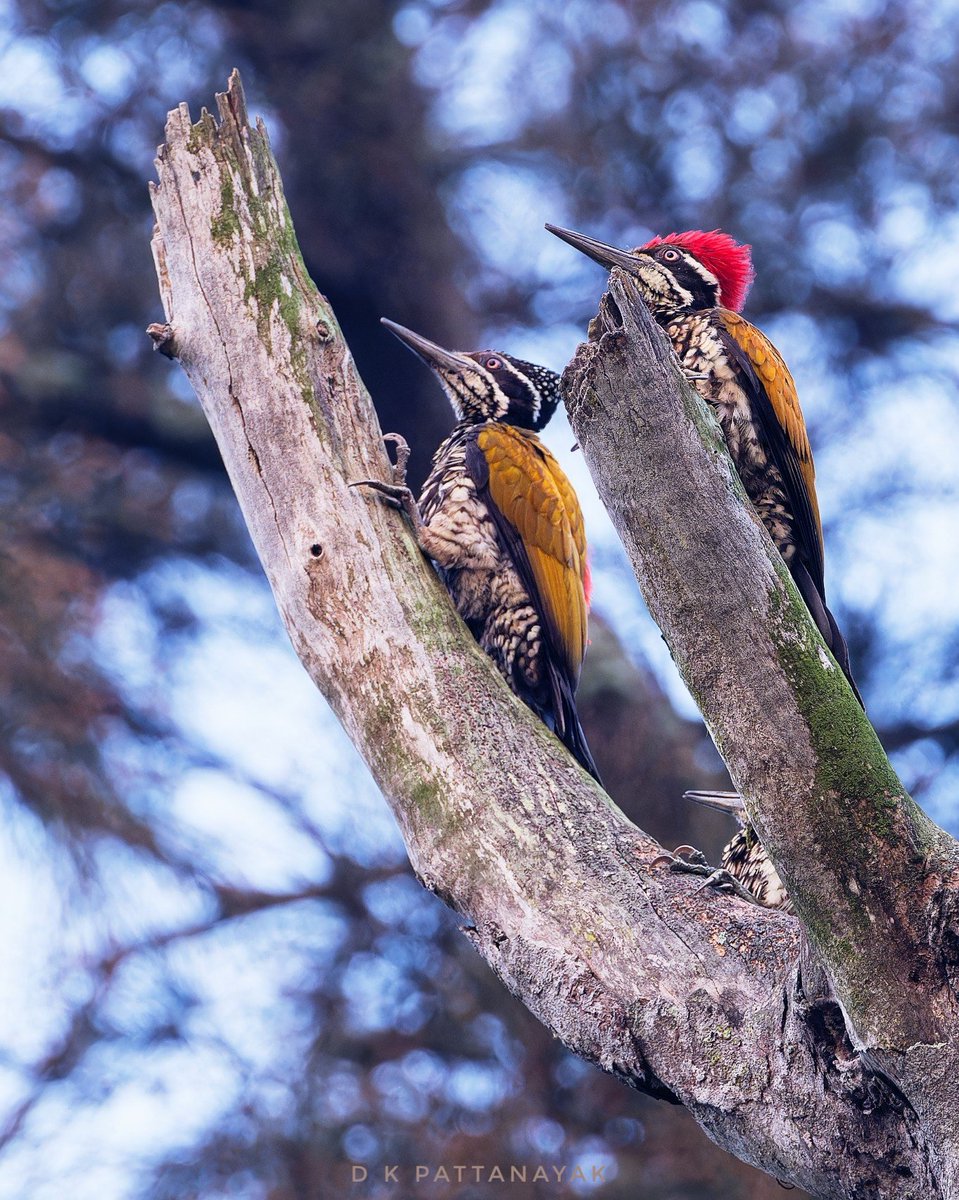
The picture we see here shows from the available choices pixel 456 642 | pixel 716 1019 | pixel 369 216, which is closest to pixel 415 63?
pixel 369 216

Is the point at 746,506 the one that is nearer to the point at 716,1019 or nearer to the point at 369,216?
the point at 716,1019

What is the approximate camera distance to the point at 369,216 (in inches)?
228

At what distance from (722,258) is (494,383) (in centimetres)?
74

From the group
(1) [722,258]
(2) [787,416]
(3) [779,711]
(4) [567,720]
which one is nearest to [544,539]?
(4) [567,720]

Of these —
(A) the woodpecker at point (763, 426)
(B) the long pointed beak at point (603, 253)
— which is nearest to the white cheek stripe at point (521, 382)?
(B) the long pointed beak at point (603, 253)

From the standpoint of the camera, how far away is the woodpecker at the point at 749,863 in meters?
3.22

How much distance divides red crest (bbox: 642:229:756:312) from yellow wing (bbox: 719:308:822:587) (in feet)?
1.56

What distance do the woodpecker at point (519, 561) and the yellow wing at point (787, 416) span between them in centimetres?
63

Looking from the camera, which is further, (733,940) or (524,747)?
(524,747)

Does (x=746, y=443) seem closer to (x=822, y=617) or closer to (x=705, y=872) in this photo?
(x=822, y=617)

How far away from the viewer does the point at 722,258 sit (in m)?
3.53

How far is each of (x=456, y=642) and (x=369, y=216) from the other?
12.4ft

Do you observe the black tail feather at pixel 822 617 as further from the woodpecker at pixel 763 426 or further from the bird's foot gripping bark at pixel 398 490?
the bird's foot gripping bark at pixel 398 490

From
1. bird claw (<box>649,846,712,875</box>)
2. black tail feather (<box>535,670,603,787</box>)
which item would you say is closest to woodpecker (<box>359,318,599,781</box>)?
black tail feather (<box>535,670,603,787</box>)
